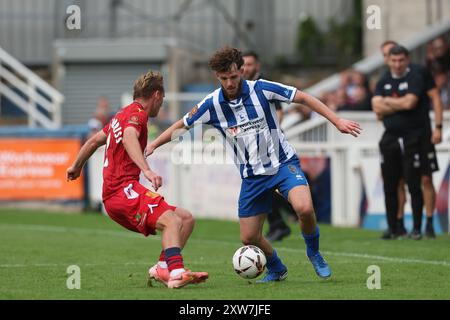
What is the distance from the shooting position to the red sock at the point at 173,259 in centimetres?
925

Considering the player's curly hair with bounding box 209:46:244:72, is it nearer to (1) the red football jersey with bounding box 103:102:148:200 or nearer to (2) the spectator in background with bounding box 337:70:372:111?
(1) the red football jersey with bounding box 103:102:148:200

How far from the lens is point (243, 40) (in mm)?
29875

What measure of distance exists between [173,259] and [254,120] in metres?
1.51

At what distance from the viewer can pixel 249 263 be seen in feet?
31.7

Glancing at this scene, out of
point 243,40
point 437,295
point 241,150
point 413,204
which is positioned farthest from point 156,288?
point 243,40

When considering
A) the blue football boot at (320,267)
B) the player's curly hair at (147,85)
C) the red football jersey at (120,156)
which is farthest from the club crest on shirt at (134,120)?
the blue football boot at (320,267)

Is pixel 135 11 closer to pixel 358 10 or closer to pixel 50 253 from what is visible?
pixel 358 10

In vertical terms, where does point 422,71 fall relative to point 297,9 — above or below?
below

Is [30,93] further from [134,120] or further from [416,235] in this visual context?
[134,120]

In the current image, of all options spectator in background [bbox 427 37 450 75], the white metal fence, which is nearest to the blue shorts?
spectator in background [bbox 427 37 450 75]

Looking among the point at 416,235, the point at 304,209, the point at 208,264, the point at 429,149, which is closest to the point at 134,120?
the point at 304,209

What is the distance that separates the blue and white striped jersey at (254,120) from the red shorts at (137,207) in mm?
939

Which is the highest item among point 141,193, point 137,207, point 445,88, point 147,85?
point 445,88

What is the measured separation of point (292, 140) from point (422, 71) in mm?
5527
